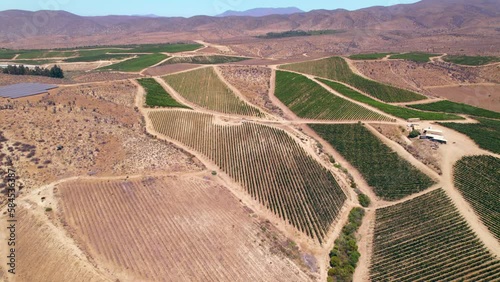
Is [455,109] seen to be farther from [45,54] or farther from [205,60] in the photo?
[45,54]

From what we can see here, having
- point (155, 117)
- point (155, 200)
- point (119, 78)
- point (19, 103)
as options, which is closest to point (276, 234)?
point (155, 200)

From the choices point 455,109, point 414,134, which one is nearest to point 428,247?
point 414,134

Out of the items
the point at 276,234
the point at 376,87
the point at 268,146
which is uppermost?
the point at 376,87

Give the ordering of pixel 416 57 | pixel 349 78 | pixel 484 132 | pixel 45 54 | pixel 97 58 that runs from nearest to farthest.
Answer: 1. pixel 484 132
2. pixel 349 78
3. pixel 416 57
4. pixel 97 58
5. pixel 45 54

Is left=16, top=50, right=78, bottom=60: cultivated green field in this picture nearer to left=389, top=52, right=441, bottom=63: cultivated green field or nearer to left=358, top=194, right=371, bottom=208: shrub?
left=389, top=52, right=441, bottom=63: cultivated green field

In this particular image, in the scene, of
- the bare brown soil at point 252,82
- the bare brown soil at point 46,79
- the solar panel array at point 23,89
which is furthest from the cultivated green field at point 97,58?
the solar panel array at point 23,89

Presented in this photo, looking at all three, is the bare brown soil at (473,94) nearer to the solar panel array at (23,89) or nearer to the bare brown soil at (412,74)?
the bare brown soil at (412,74)

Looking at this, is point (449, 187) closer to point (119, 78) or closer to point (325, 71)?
point (325, 71)
